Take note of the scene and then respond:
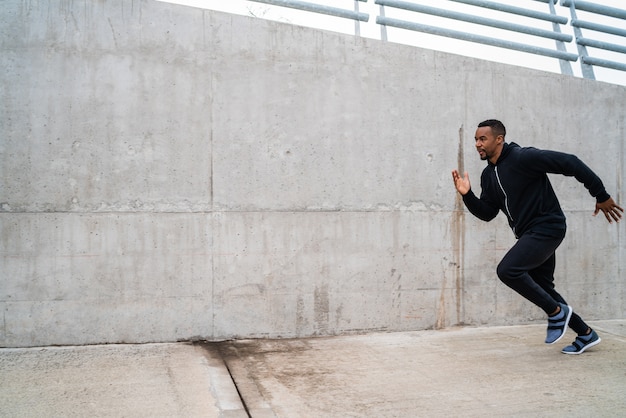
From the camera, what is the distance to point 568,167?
4.34 m

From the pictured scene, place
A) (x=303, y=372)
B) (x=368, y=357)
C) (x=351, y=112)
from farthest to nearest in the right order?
1. (x=351, y=112)
2. (x=368, y=357)
3. (x=303, y=372)

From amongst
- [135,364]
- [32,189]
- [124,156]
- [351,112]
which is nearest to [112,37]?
[124,156]

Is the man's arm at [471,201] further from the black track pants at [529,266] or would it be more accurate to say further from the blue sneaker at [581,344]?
the blue sneaker at [581,344]

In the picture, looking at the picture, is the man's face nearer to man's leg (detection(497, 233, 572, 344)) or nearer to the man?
the man

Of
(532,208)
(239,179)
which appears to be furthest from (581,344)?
(239,179)

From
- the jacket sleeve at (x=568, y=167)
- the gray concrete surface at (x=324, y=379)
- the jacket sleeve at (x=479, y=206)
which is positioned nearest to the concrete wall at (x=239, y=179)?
the gray concrete surface at (x=324, y=379)

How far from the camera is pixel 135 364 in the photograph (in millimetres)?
4383

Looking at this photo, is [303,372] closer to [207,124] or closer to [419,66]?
[207,124]

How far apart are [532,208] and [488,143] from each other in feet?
2.01

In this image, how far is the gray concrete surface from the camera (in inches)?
134

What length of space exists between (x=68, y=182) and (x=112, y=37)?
129 cm

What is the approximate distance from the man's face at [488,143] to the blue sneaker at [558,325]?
1.29 meters

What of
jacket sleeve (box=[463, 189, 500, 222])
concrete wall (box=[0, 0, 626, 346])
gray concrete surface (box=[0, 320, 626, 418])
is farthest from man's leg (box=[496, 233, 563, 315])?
concrete wall (box=[0, 0, 626, 346])

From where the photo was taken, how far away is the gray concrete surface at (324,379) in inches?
134
